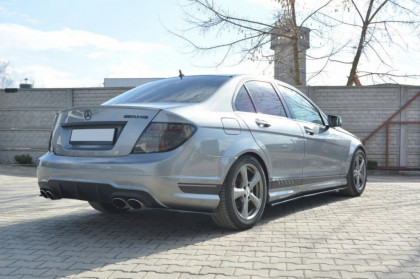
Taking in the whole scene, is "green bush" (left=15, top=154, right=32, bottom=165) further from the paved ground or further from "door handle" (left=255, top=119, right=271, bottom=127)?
"door handle" (left=255, top=119, right=271, bottom=127)

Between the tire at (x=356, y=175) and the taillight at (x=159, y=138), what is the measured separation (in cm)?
372

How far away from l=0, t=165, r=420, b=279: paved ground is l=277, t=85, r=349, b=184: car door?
49cm

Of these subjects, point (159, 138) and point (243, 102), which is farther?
point (243, 102)

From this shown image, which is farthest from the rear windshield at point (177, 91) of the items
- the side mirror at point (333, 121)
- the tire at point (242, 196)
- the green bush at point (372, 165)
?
the green bush at point (372, 165)

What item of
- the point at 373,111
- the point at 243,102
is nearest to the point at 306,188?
the point at 243,102

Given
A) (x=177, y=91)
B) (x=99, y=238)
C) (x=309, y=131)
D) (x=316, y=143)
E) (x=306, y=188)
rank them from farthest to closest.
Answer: (x=316, y=143) → (x=309, y=131) → (x=306, y=188) → (x=177, y=91) → (x=99, y=238)

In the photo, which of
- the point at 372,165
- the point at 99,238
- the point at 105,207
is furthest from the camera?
the point at 372,165

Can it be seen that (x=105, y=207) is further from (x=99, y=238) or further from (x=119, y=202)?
(x=119, y=202)

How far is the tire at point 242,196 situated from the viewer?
13.6 feet

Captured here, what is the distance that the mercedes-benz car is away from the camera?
12.3 feet

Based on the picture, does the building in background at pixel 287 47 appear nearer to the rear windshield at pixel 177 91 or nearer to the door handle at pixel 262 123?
the rear windshield at pixel 177 91

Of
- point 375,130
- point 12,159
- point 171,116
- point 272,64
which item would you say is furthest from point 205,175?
point 272,64

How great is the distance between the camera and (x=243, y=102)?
4.62 m

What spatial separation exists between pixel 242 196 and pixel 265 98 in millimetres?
1256
